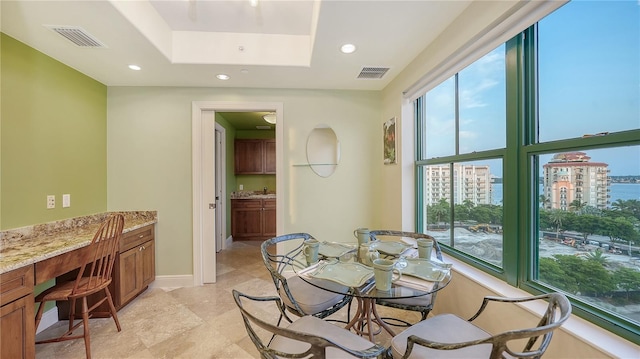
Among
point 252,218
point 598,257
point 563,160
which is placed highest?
point 563,160

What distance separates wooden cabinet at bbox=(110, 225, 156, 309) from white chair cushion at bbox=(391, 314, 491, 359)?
256cm

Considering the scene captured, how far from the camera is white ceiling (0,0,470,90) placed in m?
1.72

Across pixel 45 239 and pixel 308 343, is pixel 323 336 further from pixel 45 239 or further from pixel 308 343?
pixel 45 239

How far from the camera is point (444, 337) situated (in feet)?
4.01

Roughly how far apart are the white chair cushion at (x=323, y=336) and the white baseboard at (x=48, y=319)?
239 cm

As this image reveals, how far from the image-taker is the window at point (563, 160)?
41.3 inches

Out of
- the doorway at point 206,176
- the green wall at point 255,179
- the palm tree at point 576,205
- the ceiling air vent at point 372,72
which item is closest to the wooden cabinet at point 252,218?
the green wall at point 255,179

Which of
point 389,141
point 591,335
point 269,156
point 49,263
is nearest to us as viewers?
point 591,335

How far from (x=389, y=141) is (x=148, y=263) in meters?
3.10

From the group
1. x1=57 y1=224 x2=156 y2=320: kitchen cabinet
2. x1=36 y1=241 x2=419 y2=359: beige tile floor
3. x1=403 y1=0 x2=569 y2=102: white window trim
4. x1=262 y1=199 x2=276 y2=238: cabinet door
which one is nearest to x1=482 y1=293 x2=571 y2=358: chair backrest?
x1=36 y1=241 x2=419 y2=359: beige tile floor

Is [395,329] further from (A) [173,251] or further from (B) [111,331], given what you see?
(A) [173,251]

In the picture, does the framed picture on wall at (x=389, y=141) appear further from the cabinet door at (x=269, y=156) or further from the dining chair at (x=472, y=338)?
the cabinet door at (x=269, y=156)

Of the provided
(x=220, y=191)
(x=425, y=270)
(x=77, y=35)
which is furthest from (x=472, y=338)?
(x=220, y=191)

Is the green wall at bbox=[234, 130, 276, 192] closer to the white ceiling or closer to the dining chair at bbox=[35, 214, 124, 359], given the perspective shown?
the white ceiling
